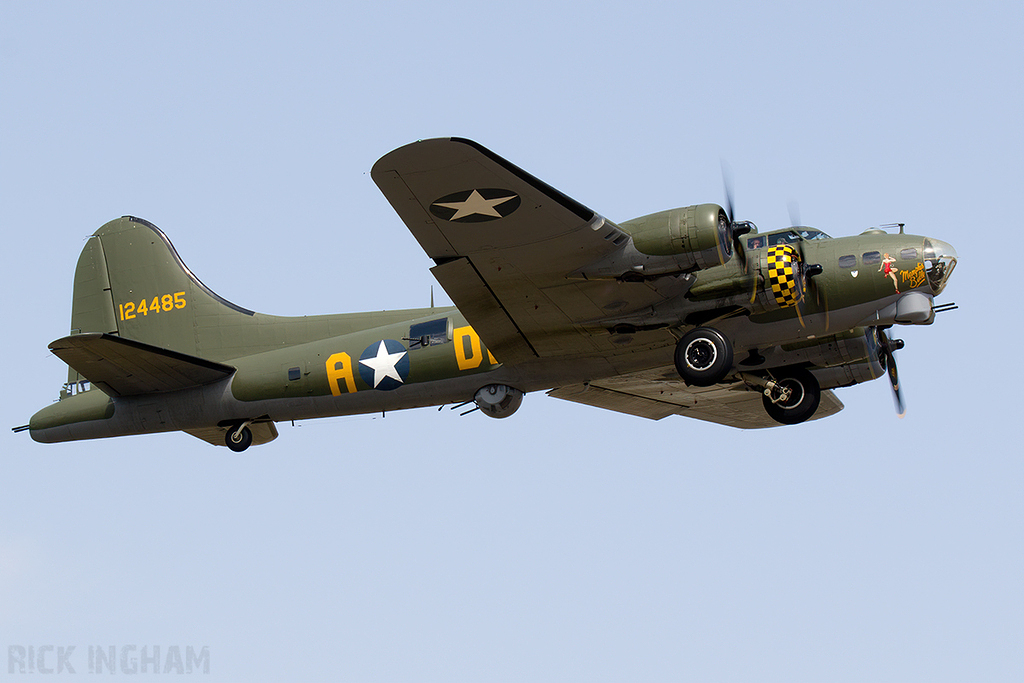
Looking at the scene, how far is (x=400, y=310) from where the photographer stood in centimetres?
1952

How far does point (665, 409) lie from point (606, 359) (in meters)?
5.04

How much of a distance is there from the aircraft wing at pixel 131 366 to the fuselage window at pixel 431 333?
325cm

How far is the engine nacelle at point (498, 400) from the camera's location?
18.4 meters

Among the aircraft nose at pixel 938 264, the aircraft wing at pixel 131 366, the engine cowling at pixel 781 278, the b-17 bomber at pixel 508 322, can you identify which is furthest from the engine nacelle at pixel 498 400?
the aircraft nose at pixel 938 264

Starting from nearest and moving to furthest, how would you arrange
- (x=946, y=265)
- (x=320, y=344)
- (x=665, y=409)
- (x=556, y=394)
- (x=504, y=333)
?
(x=946, y=265) → (x=504, y=333) → (x=320, y=344) → (x=556, y=394) → (x=665, y=409)

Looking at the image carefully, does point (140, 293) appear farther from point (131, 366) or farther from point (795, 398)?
point (795, 398)

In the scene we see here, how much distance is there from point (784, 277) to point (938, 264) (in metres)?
2.19

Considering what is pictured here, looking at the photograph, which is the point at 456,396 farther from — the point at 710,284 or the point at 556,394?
the point at 710,284

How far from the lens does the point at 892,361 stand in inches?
798

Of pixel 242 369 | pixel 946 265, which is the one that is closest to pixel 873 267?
pixel 946 265

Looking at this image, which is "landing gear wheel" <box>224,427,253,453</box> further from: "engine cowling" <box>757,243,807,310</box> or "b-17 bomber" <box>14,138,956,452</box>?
"engine cowling" <box>757,243,807,310</box>

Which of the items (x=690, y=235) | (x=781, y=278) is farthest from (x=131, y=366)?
(x=781, y=278)

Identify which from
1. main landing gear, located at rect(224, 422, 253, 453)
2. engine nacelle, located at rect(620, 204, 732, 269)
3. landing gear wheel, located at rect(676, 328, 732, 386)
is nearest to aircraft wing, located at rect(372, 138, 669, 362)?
engine nacelle, located at rect(620, 204, 732, 269)

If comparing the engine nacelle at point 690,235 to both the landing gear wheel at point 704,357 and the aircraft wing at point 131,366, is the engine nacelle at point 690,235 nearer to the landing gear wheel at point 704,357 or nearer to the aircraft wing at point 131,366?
the landing gear wheel at point 704,357
